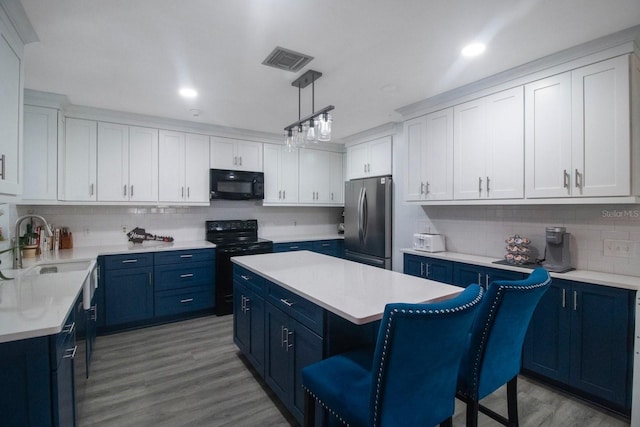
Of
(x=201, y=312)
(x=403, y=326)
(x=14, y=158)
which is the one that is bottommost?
(x=201, y=312)

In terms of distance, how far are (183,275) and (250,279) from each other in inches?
66.2

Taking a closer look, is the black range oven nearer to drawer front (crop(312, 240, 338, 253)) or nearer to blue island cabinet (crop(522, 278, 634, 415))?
drawer front (crop(312, 240, 338, 253))

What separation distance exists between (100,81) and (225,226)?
7.50 ft

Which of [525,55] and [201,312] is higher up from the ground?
[525,55]

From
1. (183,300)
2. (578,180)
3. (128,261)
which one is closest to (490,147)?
(578,180)

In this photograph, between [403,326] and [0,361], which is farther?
[0,361]

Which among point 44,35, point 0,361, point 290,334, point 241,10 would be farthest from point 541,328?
point 44,35

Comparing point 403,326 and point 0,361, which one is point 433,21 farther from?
point 0,361

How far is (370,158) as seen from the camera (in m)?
4.68

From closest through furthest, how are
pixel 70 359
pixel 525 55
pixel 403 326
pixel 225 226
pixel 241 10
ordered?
1. pixel 403 326
2. pixel 70 359
3. pixel 241 10
4. pixel 525 55
5. pixel 225 226

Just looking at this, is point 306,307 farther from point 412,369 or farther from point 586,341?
point 586,341

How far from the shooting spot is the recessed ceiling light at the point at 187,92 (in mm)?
2955

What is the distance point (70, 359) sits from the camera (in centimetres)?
162

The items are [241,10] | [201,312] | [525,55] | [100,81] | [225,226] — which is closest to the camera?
[241,10]
